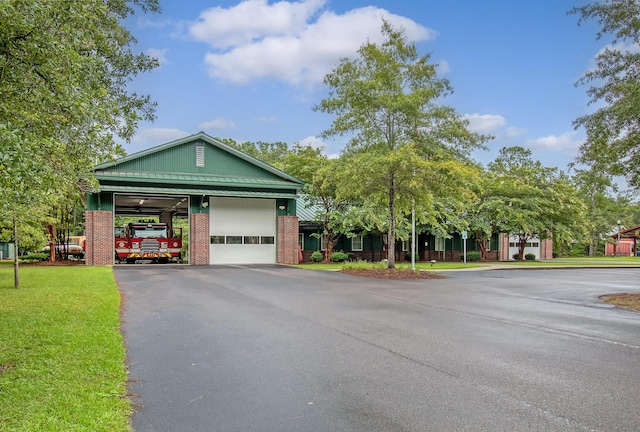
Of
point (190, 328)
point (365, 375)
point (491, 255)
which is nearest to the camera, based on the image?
point (365, 375)

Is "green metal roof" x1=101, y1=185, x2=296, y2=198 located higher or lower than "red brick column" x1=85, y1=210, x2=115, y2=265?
higher

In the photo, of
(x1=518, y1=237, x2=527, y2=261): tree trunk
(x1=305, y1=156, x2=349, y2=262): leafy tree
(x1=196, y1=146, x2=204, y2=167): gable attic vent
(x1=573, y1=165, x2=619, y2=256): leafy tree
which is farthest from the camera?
(x1=573, y1=165, x2=619, y2=256): leafy tree

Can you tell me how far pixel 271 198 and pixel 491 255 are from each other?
21.4 metres

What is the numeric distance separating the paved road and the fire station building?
16.3m

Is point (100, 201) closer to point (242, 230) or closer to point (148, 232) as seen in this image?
point (148, 232)

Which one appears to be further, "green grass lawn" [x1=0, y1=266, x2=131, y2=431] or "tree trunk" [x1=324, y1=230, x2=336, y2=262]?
"tree trunk" [x1=324, y1=230, x2=336, y2=262]

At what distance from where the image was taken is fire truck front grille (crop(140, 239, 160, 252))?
29.9 metres

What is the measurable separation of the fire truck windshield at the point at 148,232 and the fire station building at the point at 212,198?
2.05 meters

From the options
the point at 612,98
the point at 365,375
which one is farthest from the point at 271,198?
the point at 365,375

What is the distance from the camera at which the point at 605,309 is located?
11.5 metres

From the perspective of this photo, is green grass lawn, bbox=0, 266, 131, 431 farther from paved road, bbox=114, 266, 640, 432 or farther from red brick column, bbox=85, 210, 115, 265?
red brick column, bbox=85, 210, 115, 265

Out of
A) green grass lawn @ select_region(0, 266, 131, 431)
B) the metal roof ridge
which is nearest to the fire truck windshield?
the metal roof ridge

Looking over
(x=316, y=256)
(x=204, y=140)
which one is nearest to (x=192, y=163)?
(x=204, y=140)

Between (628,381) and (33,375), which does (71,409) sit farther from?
(628,381)
